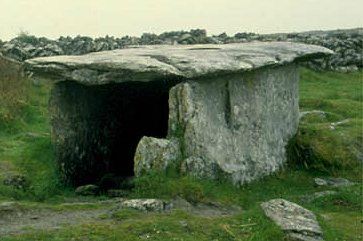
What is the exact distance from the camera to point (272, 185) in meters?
14.0

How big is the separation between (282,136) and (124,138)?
3.40 m

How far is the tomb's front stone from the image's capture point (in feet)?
40.0

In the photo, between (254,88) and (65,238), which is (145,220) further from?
(254,88)

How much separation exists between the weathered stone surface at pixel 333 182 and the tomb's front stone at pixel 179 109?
0.92m

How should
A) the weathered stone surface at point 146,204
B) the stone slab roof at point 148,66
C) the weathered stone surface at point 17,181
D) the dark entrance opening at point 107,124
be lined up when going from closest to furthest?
1. the weathered stone surface at point 146,204
2. the stone slab roof at point 148,66
3. the weathered stone surface at point 17,181
4. the dark entrance opening at point 107,124

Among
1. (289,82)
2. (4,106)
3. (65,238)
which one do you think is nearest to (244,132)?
(289,82)

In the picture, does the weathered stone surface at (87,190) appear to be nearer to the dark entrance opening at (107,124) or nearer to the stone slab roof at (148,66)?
the dark entrance opening at (107,124)

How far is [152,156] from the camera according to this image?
11867 mm

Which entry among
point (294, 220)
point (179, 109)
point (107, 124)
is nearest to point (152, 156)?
point (179, 109)

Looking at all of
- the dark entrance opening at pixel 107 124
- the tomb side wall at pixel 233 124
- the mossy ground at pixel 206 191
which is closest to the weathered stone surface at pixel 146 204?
the mossy ground at pixel 206 191

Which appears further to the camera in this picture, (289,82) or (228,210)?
(289,82)

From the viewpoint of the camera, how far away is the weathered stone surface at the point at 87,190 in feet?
42.6

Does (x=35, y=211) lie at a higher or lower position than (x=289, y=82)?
lower

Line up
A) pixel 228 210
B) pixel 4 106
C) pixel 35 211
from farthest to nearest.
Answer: pixel 4 106, pixel 228 210, pixel 35 211
